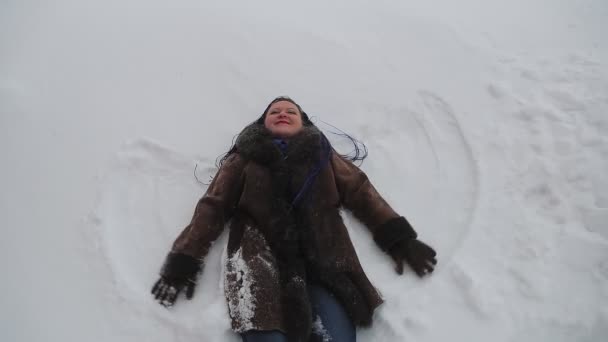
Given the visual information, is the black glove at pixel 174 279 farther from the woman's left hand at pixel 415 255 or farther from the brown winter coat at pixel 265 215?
the woman's left hand at pixel 415 255

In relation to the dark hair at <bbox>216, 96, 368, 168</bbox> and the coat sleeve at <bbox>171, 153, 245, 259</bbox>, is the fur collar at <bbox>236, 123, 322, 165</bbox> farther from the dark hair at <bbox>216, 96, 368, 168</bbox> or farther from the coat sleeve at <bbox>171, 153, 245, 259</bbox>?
the dark hair at <bbox>216, 96, 368, 168</bbox>

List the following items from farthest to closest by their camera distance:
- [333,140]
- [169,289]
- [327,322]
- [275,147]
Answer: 1. [333,140]
2. [275,147]
3. [169,289]
4. [327,322]

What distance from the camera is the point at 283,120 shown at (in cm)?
221

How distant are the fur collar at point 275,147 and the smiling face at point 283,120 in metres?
0.05

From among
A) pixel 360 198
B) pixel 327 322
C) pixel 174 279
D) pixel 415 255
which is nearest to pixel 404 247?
pixel 415 255

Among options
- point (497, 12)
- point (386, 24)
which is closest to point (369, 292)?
point (386, 24)

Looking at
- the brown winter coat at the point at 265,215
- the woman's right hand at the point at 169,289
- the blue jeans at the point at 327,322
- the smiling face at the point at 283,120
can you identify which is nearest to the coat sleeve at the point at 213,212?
the brown winter coat at the point at 265,215

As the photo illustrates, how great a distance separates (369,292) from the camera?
5.95 ft

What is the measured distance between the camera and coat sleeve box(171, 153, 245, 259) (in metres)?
1.93

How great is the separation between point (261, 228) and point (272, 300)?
40 cm

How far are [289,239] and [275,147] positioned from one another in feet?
1.80

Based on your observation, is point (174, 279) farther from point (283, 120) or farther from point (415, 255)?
point (415, 255)

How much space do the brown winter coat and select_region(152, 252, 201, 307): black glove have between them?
0.05 meters

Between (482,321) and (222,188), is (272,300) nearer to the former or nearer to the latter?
(222,188)
